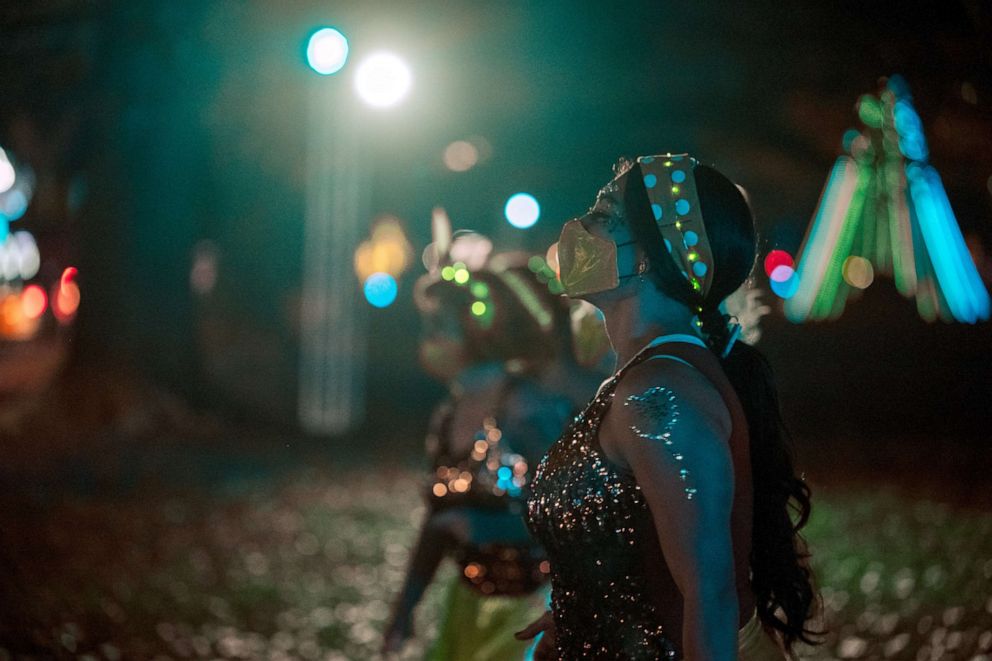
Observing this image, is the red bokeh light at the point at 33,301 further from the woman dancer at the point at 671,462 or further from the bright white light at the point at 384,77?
the woman dancer at the point at 671,462

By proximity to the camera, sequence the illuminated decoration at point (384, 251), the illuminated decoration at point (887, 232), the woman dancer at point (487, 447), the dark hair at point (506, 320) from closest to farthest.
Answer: the woman dancer at point (487, 447) → the dark hair at point (506, 320) → the illuminated decoration at point (887, 232) → the illuminated decoration at point (384, 251)

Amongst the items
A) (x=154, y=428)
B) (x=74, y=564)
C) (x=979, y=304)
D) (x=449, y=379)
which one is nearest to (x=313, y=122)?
(x=154, y=428)

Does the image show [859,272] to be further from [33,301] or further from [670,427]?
[33,301]

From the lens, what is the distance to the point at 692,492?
2008mm

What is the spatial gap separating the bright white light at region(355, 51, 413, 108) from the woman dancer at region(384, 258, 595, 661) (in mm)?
10368

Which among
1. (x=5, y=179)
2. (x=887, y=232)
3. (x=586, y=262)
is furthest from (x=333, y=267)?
(x=586, y=262)

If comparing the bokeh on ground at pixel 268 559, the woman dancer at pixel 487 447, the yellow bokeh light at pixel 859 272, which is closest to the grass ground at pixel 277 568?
the bokeh on ground at pixel 268 559

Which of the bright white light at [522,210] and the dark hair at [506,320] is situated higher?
the dark hair at [506,320]

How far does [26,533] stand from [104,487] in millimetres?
2622

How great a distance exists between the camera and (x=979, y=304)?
1883 cm

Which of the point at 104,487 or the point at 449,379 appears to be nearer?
the point at 449,379

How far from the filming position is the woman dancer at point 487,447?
3.96 m

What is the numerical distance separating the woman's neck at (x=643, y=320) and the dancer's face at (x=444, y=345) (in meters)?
1.99

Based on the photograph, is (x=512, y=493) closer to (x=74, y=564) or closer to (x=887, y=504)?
(x=74, y=564)
